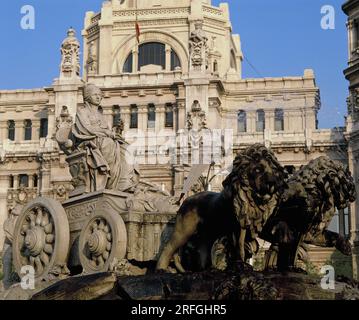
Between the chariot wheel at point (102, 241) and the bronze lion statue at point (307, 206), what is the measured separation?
2.76m

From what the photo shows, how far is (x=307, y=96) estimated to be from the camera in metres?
67.9

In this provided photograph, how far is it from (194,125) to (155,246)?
4743 centimetres

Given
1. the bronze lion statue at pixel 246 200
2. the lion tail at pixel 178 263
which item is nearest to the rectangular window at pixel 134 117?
the lion tail at pixel 178 263

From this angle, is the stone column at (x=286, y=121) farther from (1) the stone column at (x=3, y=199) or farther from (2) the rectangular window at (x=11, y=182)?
(1) the stone column at (x=3, y=199)

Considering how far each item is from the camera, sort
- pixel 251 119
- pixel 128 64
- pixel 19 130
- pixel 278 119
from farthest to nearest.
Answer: pixel 128 64
pixel 19 130
pixel 278 119
pixel 251 119

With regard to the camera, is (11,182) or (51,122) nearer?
(51,122)

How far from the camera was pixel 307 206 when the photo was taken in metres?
12.4

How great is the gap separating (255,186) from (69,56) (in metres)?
57.4

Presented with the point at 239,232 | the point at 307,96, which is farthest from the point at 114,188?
the point at 307,96

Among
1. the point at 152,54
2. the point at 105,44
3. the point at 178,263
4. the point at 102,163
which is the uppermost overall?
the point at 105,44

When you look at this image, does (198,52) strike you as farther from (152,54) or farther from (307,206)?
(307,206)

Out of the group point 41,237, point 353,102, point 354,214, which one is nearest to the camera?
point 41,237

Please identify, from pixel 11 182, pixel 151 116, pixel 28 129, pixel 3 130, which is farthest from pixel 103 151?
pixel 3 130
